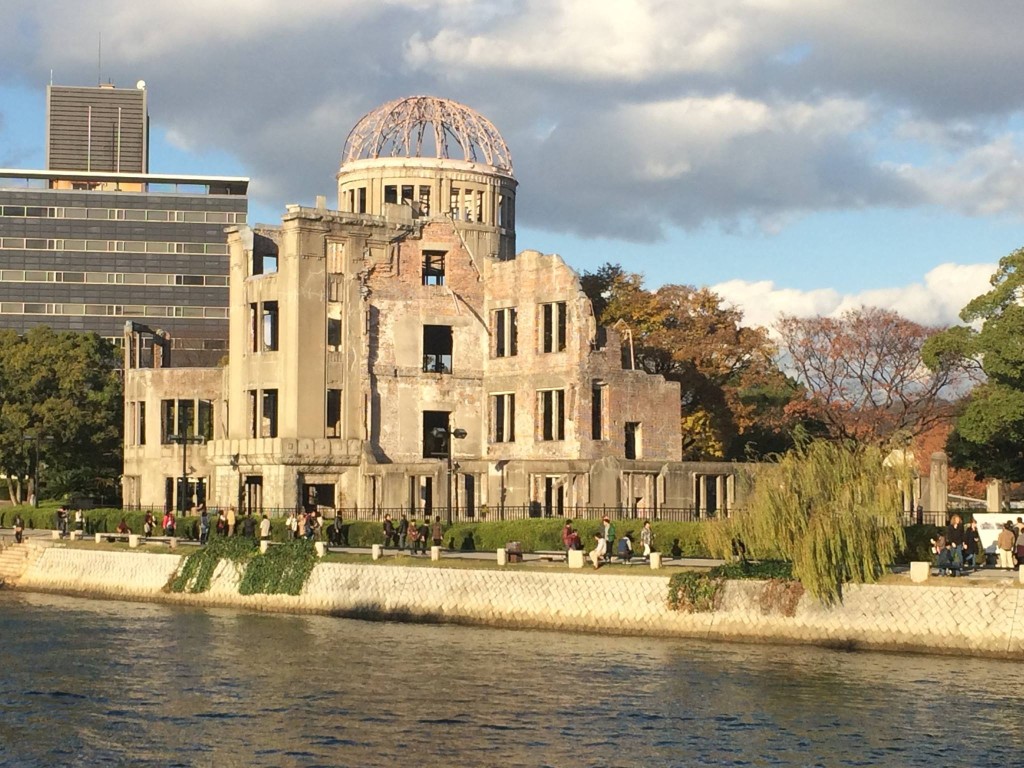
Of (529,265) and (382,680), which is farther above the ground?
(529,265)

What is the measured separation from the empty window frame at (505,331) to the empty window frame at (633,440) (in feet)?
20.8

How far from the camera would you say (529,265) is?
73.7 metres

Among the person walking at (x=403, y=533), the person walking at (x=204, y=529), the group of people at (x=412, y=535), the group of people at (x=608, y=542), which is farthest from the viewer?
the person walking at (x=204, y=529)

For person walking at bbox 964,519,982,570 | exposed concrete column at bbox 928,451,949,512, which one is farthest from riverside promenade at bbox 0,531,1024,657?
exposed concrete column at bbox 928,451,949,512

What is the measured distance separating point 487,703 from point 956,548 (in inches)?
560

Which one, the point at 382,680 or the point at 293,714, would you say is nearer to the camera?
the point at 293,714

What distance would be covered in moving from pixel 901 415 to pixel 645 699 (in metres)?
45.1

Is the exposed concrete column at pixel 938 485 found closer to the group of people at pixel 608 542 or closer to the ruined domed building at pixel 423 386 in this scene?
the group of people at pixel 608 542

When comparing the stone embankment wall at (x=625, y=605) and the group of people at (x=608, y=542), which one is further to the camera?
the group of people at (x=608, y=542)

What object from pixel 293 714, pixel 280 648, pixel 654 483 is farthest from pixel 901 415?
pixel 293 714

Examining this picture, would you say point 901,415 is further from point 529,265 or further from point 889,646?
point 889,646

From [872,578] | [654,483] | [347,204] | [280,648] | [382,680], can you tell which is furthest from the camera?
[347,204]

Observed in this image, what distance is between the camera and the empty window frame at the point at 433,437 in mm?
75375

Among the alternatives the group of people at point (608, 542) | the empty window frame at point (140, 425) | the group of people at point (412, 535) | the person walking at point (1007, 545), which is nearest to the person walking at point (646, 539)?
the group of people at point (608, 542)
